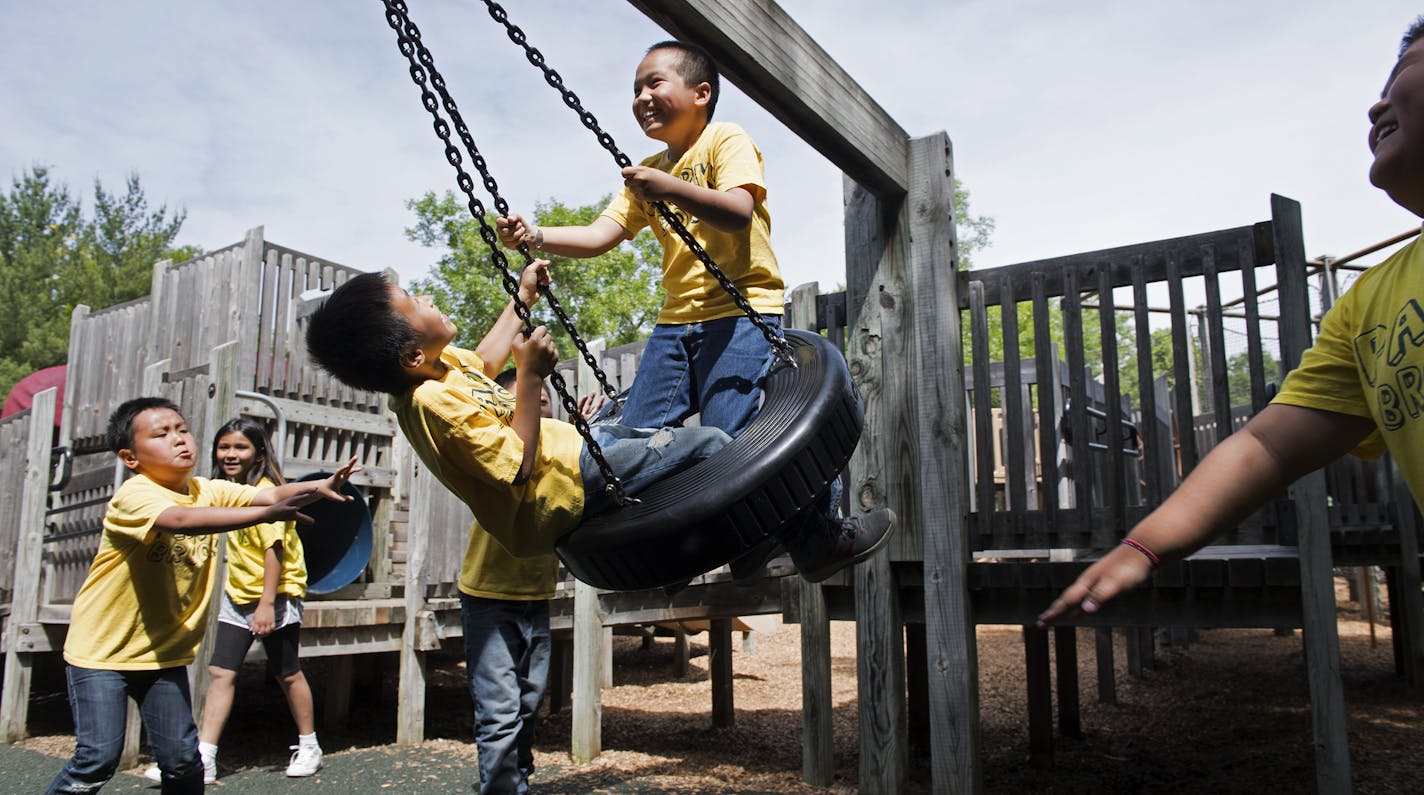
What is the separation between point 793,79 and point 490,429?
166 centimetres

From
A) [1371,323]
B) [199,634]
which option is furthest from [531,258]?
[199,634]

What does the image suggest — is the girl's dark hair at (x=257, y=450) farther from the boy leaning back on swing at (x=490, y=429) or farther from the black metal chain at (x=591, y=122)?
the black metal chain at (x=591, y=122)

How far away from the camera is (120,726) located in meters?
3.28

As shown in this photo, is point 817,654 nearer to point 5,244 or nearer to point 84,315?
point 84,315

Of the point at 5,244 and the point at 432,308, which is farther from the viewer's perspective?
the point at 5,244

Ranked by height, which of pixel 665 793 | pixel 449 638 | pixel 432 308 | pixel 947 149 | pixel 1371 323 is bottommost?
pixel 665 793

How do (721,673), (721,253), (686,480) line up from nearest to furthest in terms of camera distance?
(686,480) → (721,253) → (721,673)

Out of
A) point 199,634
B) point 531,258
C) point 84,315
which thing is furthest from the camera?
point 84,315

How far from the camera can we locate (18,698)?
262 inches

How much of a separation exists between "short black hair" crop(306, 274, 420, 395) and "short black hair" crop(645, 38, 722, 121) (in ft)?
3.47

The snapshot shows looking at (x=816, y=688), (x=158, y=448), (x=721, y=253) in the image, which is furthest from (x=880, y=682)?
(x=158, y=448)

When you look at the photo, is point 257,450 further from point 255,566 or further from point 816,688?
point 816,688

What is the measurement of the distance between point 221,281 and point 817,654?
5434 millimetres

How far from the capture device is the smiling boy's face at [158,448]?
3.57m
